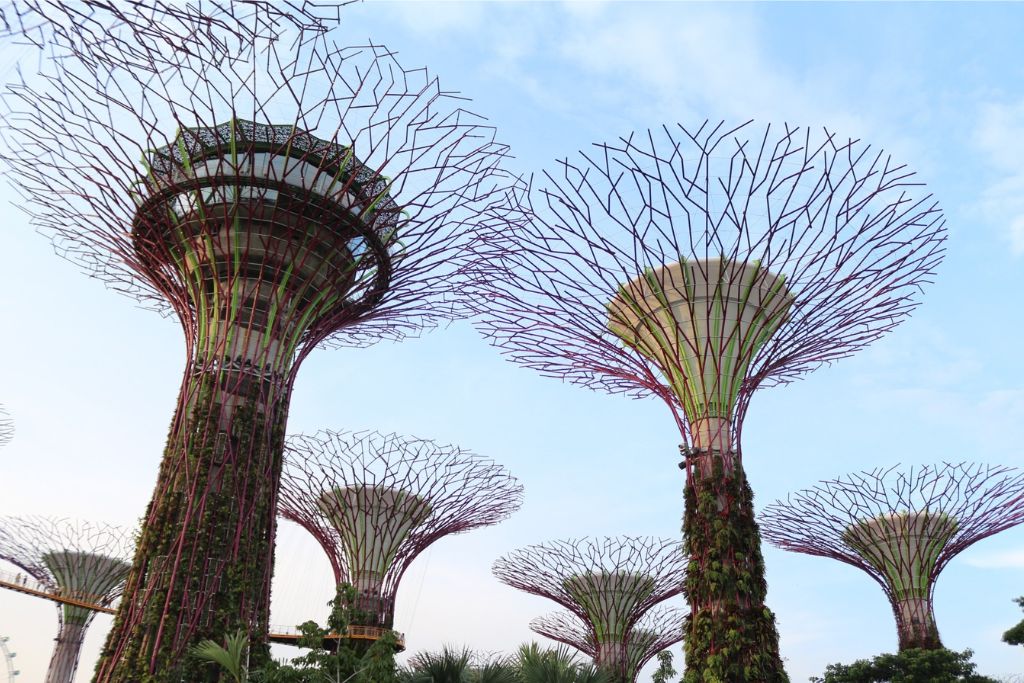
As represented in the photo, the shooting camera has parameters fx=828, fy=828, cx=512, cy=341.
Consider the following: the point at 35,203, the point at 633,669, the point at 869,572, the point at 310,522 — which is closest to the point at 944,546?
the point at 869,572

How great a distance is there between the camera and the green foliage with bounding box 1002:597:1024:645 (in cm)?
2778

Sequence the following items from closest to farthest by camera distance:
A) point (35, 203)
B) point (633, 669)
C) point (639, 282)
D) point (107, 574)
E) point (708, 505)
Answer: point (708, 505), point (639, 282), point (35, 203), point (633, 669), point (107, 574)

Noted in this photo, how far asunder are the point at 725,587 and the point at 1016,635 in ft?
61.8

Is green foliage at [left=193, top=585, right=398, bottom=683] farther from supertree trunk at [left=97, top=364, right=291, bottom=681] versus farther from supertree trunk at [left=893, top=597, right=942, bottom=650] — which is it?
supertree trunk at [left=893, top=597, right=942, bottom=650]

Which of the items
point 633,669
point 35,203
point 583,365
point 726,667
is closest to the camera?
point 726,667

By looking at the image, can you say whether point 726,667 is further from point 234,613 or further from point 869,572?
point 869,572

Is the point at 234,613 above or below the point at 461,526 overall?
below

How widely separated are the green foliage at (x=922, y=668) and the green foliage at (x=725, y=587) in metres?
18.4

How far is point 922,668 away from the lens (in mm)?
29562

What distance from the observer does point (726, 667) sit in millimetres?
14555

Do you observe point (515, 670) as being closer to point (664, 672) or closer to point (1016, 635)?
point (1016, 635)

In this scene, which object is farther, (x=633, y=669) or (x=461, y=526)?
(x=633, y=669)

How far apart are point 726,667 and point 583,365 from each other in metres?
8.50

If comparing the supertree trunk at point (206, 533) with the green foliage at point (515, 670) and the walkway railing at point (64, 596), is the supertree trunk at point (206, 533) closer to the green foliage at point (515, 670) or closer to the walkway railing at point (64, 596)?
the green foliage at point (515, 670)
